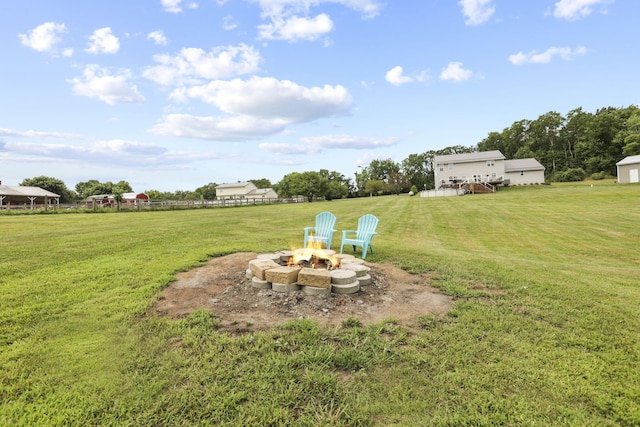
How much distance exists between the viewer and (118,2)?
28.3ft

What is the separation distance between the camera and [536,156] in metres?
51.4

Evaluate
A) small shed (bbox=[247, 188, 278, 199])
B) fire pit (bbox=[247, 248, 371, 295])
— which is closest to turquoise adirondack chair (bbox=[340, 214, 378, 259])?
fire pit (bbox=[247, 248, 371, 295])

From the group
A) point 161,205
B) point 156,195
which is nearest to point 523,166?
point 161,205

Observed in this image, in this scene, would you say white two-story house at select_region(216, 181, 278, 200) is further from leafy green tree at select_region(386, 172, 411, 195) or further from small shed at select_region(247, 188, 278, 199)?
leafy green tree at select_region(386, 172, 411, 195)

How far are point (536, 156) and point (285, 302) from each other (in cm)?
6261

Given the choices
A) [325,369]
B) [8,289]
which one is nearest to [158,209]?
[8,289]

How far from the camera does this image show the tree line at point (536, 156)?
4194cm

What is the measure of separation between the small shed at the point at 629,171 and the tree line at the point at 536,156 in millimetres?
8436

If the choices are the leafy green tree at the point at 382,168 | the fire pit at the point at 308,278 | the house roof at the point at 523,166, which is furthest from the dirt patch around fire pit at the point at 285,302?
the leafy green tree at the point at 382,168

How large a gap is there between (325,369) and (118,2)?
11533 millimetres

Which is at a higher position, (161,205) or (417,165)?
(417,165)

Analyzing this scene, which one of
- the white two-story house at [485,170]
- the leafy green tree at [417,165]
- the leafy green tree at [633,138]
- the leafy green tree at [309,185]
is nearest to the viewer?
the leafy green tree at [633,138]

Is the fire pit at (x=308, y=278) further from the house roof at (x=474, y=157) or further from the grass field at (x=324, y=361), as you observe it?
the house roof at (x=474, y=157)

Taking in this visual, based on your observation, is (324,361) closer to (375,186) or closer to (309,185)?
(309,185)
